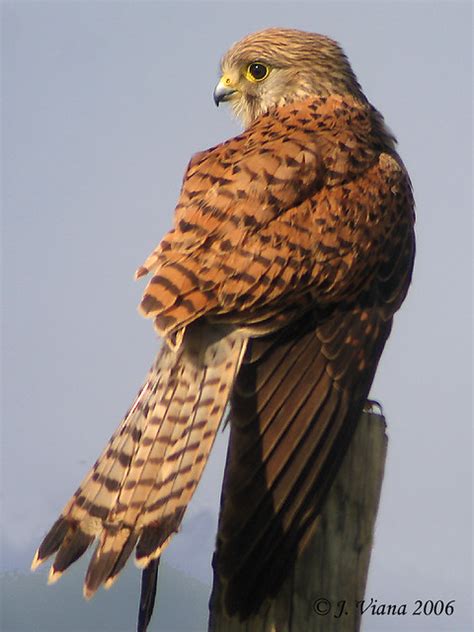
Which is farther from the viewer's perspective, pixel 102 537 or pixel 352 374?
pixel 352 374

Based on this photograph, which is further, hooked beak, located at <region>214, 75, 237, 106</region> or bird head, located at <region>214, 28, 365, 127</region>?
hooked beak, located at <region>214, 75, 237, 106</region>

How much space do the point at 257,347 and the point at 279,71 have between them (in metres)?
2.10

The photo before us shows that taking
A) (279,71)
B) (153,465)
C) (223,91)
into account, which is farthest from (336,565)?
(223,91)

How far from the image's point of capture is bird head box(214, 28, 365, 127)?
5715 millimetres

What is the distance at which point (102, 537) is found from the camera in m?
3.82

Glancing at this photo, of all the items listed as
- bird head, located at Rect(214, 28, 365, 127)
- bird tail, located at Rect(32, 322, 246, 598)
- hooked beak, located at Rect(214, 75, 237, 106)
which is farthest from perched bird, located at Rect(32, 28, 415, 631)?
hooked beak, located at Rect(214, 75, 237, 106)

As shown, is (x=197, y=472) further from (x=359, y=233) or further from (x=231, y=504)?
(x=359, y=233)

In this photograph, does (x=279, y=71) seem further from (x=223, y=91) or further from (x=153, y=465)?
(x=153, y=465)

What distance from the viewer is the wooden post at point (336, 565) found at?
361 centimetres

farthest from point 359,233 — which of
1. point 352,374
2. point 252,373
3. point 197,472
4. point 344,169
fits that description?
point 197,472

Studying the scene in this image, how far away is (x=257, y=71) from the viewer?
586 centimetres

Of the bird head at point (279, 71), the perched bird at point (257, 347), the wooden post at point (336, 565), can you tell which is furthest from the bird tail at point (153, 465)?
the bird head at point (279, 71)

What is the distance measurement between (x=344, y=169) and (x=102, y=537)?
6.10ft

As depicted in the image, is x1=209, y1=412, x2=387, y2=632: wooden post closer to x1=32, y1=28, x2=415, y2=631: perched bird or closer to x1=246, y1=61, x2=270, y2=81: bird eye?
x1=32, y1=28, x2=415, y2=631: perched bird
